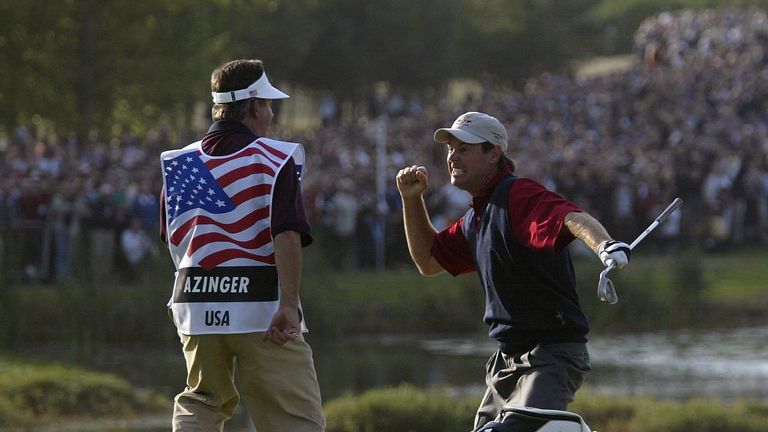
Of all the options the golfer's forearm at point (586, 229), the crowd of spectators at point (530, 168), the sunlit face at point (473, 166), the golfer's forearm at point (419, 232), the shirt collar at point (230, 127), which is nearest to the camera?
the golfer's forearm at point (586, 229)

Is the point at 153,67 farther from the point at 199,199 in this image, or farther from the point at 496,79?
the point at 496,79

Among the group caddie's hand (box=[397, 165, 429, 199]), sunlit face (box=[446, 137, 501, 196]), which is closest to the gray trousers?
sunlit face (box=[446, 137, 501, 196])

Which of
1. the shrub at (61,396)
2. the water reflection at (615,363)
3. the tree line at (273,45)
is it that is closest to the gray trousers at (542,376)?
the shrub at (61,396)

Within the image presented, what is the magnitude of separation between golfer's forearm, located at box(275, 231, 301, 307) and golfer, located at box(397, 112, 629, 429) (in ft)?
2.53

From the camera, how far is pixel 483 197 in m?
7.35

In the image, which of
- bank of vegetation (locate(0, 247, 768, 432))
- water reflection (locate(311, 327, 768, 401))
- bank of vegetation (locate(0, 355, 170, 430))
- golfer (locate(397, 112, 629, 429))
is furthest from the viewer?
water reflection (locate(311, 327, 768, 401))

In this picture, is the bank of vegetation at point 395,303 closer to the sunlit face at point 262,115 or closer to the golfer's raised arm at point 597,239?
the sunlit face at point 262,115

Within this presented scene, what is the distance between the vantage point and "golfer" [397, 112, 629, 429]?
6.93 m

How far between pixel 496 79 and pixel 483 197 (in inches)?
2253

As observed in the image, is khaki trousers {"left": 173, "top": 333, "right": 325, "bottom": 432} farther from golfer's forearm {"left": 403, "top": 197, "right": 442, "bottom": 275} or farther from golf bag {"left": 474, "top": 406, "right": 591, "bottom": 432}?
golfer's forearm {"left": 403, "top": 197, "right": 442, "bottom": 275}

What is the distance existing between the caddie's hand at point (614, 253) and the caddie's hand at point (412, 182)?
1578mm

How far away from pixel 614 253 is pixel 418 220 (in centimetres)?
178

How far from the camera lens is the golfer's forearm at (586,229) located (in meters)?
6.51

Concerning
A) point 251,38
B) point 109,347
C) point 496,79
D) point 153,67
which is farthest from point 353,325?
point 496,79
